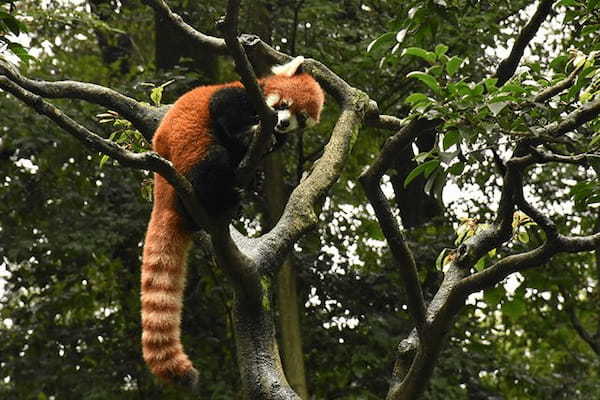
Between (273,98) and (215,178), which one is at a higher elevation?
(273,98)

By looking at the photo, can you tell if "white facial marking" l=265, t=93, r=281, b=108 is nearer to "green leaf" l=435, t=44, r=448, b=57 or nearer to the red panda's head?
Answer: the red panda's head

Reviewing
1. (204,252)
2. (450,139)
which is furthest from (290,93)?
(204,252)

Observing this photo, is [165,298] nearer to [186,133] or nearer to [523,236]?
[186,133]

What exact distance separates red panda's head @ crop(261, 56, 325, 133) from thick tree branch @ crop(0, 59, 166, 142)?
53 centimetres

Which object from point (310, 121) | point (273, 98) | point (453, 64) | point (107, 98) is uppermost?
point (310, 121)

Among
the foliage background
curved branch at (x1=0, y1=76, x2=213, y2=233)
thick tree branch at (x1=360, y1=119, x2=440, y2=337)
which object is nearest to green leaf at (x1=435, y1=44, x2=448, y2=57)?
thick tree branch at (x1=360, y1=119, x2=440, y2=337)

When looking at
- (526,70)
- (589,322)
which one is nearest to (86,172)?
(526,70)

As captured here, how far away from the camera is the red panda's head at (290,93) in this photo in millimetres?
3969

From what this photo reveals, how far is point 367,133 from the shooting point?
771 cm

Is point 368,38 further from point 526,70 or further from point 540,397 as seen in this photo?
point 526,70

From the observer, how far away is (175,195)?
3479mm

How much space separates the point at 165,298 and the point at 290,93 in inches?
49.1

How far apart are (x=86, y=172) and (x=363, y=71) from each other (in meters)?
2.62

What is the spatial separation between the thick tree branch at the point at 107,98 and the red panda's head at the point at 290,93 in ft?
1.75
